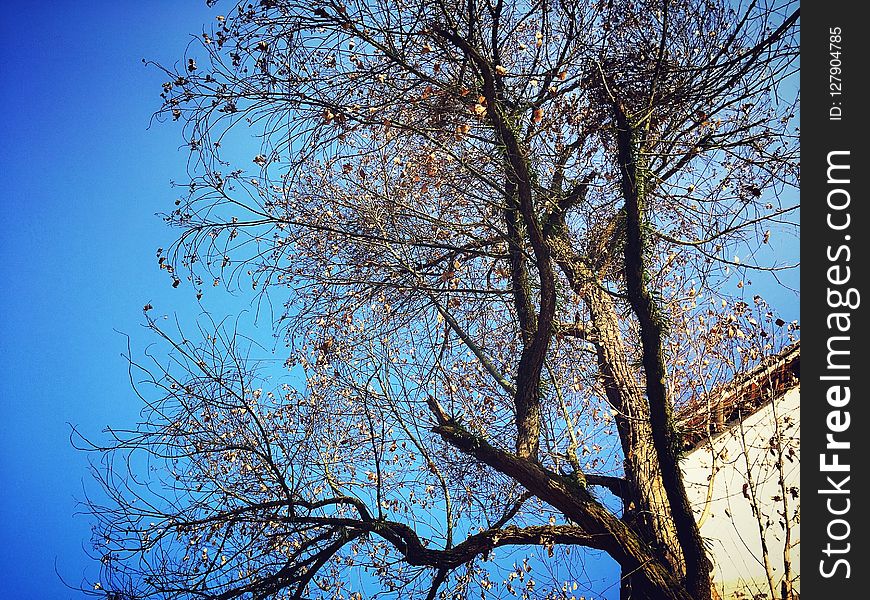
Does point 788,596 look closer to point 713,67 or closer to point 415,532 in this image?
point 415,532

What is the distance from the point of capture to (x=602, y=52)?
342 cm

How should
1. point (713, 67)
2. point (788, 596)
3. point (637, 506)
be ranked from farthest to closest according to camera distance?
1. point (637, 506)
2. point (713, 67)
3. point (788, 596)

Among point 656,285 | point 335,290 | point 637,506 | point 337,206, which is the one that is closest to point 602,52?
point 656,285

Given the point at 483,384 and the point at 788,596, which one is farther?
the point at 483,384

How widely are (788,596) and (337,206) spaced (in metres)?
2.95

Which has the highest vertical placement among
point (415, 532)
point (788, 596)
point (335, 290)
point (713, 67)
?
point (713, 67)

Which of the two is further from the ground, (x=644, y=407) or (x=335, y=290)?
(x=335, y=290)
